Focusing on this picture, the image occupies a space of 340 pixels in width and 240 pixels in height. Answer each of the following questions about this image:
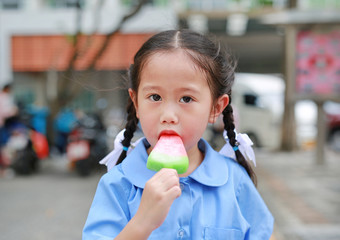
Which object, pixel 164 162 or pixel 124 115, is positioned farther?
pixel 124 115

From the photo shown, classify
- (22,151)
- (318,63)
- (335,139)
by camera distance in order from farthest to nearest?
(335,139)
(318,63)
(22,151)

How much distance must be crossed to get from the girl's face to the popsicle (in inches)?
1.4

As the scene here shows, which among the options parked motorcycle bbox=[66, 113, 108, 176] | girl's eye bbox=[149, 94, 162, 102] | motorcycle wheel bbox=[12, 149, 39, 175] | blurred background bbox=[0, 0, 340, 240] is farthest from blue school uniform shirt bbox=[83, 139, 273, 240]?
motorcycle wheel bbox=[12, 149, 39, 175]

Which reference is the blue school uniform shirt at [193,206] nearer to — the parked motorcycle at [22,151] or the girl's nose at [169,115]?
the girl's nose at [169,115]

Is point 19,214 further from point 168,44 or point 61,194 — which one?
point 168,44

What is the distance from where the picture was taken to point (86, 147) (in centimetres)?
811

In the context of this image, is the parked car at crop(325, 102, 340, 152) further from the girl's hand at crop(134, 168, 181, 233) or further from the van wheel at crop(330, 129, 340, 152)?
the girl's hand at crop(134, 168, 181, 233)

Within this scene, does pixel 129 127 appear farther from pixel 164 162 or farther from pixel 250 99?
pixel 250 99

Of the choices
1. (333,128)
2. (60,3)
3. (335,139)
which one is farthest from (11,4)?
(335,139)

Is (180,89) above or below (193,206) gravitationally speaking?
above

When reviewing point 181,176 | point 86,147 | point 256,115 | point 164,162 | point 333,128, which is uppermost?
point 164,162

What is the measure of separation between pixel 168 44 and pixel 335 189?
19.0ft

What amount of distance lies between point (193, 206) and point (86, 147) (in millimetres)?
6812

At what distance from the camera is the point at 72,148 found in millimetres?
8141
